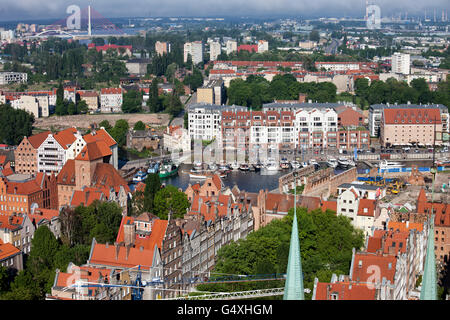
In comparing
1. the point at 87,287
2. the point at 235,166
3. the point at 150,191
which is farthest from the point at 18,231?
the point at 235,166

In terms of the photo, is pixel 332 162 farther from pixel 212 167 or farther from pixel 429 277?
pixel 429 277

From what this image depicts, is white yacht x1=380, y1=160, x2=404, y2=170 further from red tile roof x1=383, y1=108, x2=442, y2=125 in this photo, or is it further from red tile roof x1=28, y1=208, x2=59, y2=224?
red tile roof x1=28, y1=208, x2=59, y2=224

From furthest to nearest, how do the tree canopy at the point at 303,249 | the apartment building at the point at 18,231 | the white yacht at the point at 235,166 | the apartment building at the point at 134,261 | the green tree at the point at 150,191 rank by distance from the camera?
the white yacht at the point at 235,166 < the green tree at the point at 150,191 < the apartment building at the point at 18,231 < the tree canopy at the point at 303,249 < the apartment building at the point at 134,261

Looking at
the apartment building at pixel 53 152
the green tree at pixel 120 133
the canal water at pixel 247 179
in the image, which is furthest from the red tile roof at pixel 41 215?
the green tree at pixel 120 133

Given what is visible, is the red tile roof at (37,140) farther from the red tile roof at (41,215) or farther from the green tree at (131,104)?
the green tree at (131,104)

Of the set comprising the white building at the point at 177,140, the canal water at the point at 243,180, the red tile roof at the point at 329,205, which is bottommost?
the canal water at the point at 243,180

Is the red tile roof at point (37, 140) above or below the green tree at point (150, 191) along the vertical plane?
above

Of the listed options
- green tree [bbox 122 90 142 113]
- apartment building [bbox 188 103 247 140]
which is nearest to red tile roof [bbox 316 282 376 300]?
apartment building [bbox 188 103 247 140]

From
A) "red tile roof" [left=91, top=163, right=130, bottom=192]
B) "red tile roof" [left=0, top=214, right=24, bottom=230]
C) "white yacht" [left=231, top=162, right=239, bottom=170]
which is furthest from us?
"white yacht" [left=231, top=162, right=239, bottom=170]

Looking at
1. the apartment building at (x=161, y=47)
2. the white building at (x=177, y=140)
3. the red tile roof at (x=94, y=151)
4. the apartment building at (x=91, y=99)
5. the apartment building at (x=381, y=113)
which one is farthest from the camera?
the apartment building at (x=161, y=47)

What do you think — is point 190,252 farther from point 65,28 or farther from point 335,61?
point 65,28
